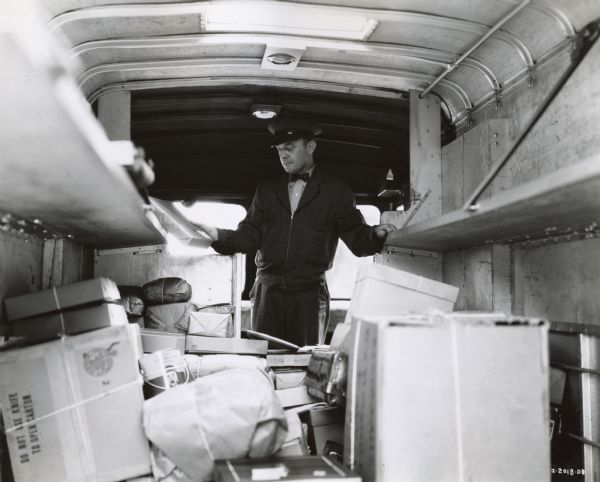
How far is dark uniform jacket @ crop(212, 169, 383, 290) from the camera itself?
13.4 ft

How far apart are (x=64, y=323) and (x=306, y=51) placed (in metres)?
2.03

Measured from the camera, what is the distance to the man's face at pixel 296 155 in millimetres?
4141

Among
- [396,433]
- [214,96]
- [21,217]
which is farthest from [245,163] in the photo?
[396,433]

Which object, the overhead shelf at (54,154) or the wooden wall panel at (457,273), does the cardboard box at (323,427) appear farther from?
the wooden wall panel at (457,273)

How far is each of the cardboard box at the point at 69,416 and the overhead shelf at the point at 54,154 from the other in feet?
1.96

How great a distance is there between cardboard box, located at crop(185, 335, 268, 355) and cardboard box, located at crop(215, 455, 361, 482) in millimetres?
1323

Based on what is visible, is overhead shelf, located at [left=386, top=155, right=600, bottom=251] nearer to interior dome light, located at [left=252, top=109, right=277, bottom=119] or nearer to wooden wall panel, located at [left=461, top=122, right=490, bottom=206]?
wooden wall panel, located at [left=461, top=122, right=490, bottom=206]

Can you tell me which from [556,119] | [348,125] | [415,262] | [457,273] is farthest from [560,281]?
[348,125]

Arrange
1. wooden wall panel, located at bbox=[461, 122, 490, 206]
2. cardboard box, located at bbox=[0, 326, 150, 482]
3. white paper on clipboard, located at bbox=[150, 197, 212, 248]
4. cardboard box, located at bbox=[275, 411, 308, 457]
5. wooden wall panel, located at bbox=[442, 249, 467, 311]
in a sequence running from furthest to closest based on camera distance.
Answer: wooden wall panel, located at bbox=[442, 249, 467, 311] < wooden wall panel, located at bbox=[461, 122, 490, 206] < white paper on clipboard, located at bbox=[150, 197, 212, 248] < cardboard box, located at bbox=[275, 411, 308, 457] < cardboard box, located at bbox=[0, 326, 150, 482]

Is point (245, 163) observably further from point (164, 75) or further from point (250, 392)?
point (250, 392)

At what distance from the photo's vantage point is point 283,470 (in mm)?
1831

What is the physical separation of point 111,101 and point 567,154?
291 centimetres

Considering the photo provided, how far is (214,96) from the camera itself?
4223 millimetres

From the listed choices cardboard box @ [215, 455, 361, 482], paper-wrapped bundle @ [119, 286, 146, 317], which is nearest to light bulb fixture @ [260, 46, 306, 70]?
paper-wrapped bundle @ [119, 286, 146, 317]
